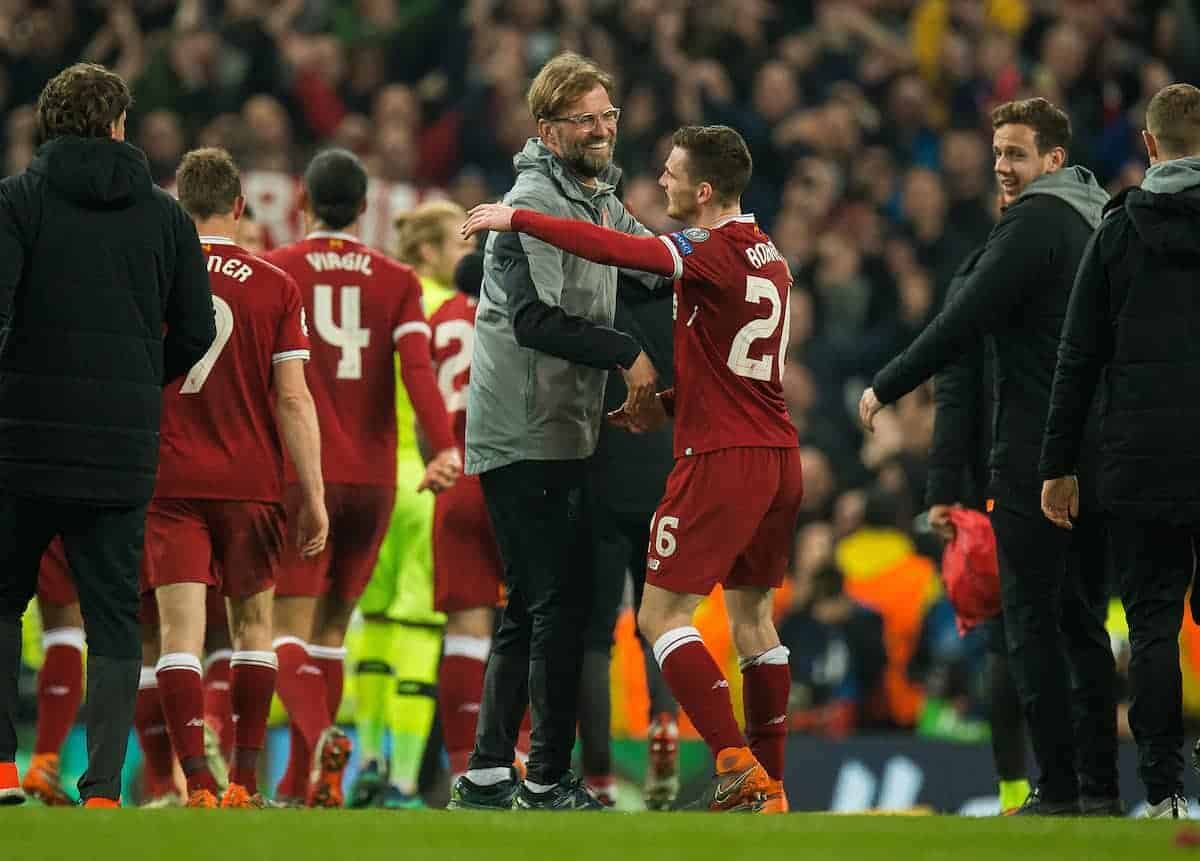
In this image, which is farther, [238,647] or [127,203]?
[238,647]

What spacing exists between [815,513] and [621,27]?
4943mm

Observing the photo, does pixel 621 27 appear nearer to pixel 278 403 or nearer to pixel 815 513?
pixel 815 513

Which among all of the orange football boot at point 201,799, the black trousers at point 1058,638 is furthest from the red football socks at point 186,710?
the black trousers at point 1058,638

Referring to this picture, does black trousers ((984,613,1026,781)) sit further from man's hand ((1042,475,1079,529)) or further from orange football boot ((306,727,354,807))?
orange football boot ((306,727,354,807))

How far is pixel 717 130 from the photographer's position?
278 inches

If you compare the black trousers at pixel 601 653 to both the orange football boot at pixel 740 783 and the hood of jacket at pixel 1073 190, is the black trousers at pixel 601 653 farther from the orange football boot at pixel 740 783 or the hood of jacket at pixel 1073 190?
the hood of jacket at pixel 1073 190

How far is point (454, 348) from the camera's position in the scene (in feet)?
30.6

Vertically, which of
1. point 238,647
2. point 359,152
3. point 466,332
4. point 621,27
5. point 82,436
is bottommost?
point 238,647

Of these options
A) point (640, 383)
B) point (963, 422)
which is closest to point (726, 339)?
point (640, 383)

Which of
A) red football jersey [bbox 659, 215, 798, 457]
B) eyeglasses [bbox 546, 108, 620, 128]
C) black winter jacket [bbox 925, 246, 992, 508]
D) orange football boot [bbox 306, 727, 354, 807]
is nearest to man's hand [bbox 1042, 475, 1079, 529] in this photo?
red football jersey [bbox 659, 215, 798, 457]

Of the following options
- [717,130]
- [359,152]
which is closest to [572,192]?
[717,130]

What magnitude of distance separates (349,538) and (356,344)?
775 millimetres

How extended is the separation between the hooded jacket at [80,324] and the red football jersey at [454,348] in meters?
2.71

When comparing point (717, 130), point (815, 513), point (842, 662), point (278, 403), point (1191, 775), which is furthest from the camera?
point (815, 513)
